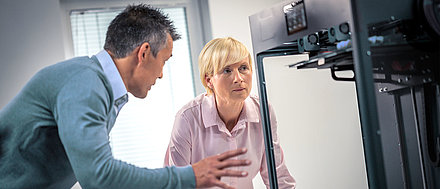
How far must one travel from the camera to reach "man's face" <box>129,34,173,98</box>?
1.37m

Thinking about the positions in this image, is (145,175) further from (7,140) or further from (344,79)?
(344,79)

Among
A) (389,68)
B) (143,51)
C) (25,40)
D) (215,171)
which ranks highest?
(25,40)

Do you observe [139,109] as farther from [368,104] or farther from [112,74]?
[368,104]

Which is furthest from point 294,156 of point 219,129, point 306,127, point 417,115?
point 417,115

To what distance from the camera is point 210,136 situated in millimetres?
2131

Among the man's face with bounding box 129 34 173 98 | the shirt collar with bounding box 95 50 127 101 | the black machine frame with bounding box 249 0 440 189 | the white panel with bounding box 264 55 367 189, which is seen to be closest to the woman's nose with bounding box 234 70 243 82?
the white panel with bounding box 264 55 367 189

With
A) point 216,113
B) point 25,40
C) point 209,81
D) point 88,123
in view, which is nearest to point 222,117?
point 216,113

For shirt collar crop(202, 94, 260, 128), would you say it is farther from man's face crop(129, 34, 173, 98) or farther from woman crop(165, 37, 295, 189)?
man's face crop(129, 34, 173, 98)

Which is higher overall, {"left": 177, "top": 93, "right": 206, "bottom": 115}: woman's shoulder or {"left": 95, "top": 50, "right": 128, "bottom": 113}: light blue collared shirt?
{"left": 95, "top": 50, "right": 128, "bottom": 113}: light blue collared shirt

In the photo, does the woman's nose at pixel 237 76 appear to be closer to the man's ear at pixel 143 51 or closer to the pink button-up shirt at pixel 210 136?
the pink button-up shirt at pixel 210 136

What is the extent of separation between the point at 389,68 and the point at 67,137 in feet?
3.06

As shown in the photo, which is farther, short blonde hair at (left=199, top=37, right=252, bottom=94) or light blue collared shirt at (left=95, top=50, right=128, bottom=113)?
short blonde hair at (left=199, top=37, right=252, bottom=94)

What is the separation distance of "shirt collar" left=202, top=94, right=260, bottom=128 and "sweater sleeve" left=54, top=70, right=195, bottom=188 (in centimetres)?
93

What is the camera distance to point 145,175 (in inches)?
44.9
